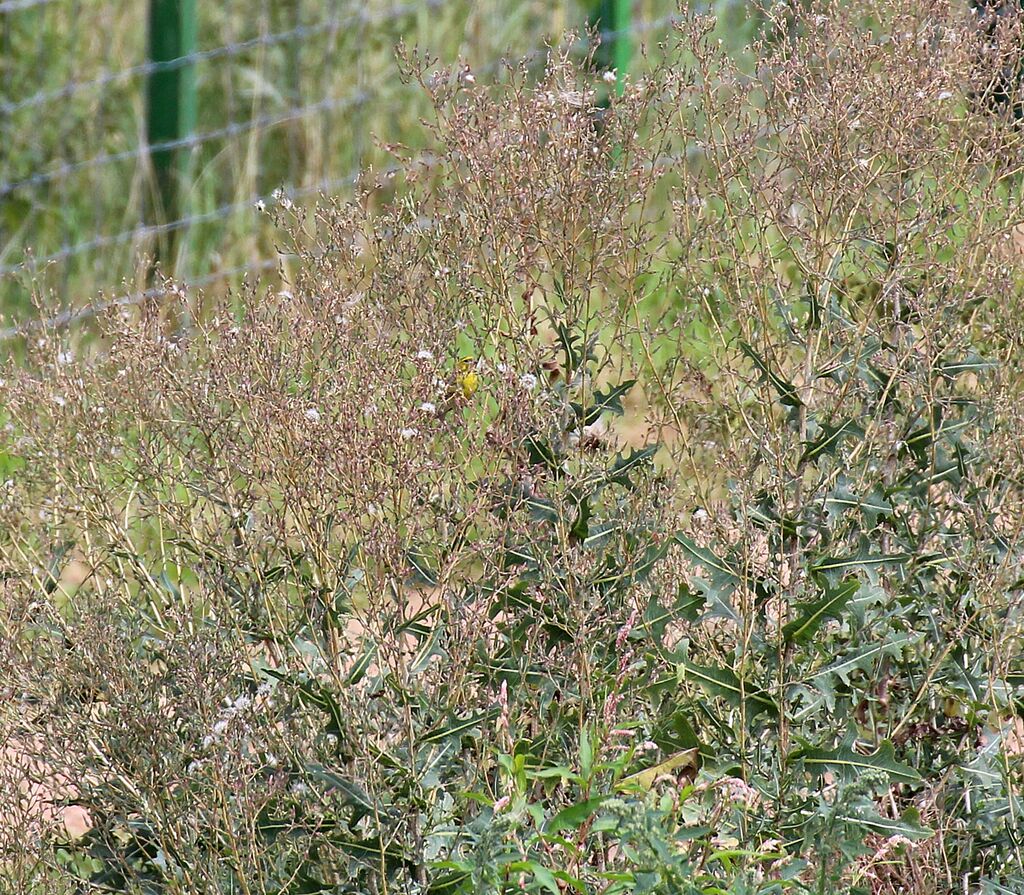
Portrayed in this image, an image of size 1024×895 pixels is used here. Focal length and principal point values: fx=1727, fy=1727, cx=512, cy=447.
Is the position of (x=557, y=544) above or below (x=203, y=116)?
above

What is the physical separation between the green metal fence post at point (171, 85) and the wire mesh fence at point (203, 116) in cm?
1

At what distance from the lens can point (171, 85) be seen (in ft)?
20.3

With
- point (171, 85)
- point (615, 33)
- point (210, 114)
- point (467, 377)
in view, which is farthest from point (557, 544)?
point (210, 114)

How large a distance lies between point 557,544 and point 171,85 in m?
4.01

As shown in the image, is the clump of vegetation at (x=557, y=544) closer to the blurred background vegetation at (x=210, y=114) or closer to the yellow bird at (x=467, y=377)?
the yellow bird at (x=467, y=377)

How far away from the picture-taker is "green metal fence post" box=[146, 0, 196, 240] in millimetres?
6145

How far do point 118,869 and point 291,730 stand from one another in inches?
14.2

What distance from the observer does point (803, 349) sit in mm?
2873

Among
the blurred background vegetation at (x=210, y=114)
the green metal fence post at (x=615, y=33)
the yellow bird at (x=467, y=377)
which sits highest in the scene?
the yellow bird at (x=467, y=377)

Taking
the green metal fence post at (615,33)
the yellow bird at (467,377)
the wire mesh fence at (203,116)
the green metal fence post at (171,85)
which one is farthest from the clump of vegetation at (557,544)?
the green metal fence post at (615,33)

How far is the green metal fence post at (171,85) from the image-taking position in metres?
6.14

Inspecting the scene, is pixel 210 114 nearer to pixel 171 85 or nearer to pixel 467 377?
pixel 171 85

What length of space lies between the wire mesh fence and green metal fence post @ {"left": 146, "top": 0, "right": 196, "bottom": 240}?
0.04 ft

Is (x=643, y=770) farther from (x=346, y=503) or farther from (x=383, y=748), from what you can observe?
(x=346, y=503)
